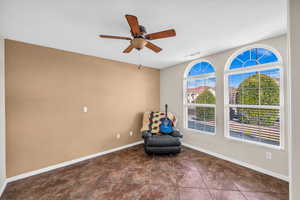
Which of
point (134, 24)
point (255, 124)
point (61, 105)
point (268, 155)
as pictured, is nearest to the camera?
point (134, 24)

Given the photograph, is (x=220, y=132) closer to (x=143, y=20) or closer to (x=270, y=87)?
(x=270, y=87)

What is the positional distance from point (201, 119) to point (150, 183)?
7.01 feet

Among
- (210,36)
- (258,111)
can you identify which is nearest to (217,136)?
(258,111)

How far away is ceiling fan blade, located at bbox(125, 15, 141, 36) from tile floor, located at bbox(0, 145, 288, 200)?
2.30 meters

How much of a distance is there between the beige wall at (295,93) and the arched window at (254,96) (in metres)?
1.70

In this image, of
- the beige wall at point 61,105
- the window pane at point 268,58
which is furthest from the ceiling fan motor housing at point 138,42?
the window pane at point 268,58

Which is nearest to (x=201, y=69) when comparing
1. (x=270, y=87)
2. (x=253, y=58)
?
(x=253, y=58)

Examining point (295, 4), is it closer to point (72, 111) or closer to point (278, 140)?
point (278, 140)

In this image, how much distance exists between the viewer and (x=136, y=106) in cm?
367

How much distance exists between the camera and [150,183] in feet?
6.33

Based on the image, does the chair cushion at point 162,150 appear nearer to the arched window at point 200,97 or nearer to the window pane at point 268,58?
the arched window at point 200,97

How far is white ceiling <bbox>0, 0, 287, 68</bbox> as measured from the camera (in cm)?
132

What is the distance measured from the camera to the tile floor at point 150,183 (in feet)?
5.53

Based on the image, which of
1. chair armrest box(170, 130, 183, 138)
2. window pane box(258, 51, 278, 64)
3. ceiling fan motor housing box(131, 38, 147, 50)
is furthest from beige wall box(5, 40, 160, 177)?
window pane box(258, 51, 278, 64)
